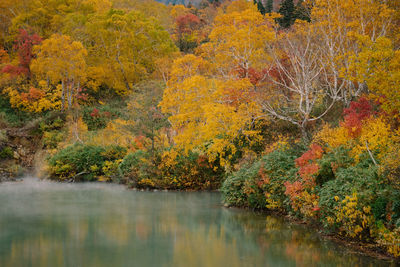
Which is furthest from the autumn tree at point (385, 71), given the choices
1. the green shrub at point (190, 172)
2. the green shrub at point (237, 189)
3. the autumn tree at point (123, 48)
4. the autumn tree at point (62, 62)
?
the autumn tree at point (123, 48)

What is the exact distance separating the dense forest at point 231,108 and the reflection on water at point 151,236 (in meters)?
0.80

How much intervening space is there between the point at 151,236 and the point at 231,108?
703cm

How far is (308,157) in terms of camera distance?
1092cm

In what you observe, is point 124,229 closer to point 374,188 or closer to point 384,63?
point 374,188

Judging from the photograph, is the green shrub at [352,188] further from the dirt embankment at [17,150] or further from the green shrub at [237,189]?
the dirt embankment at [17,150]

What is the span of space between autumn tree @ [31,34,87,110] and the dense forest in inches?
4.0

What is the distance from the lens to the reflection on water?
7707 millimetres

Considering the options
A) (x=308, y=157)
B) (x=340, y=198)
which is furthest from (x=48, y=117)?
(x=340, y=198)

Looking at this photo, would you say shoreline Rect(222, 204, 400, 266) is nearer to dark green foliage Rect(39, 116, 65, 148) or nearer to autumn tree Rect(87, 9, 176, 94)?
dark green foliage Rect(39, 116, 65, 148)

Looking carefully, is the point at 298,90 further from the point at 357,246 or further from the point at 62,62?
the point at 62,62

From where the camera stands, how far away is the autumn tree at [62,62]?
28297mm

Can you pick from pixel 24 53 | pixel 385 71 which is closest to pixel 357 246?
pixel 385 71

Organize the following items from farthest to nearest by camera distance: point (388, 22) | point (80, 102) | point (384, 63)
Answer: point (80, 102), point (388, 22), point (384, 63)

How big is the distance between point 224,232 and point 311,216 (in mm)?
2188
